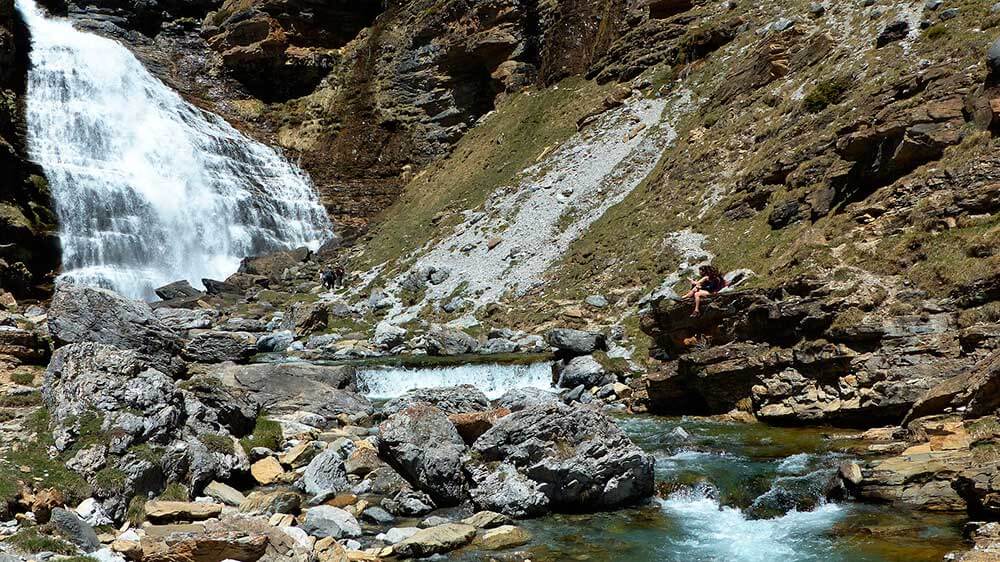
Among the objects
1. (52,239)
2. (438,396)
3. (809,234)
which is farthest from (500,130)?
(438,396)

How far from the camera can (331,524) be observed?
32.7ft

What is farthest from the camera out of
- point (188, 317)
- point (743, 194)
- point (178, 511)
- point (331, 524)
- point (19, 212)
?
point (19, 212)

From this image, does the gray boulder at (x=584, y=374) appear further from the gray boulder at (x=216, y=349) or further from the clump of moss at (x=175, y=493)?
the clump of moss at (x=175, y=493)

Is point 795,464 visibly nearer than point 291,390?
Yes

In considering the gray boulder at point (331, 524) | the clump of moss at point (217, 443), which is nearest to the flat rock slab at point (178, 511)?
the gray boulder at point (331, 524)

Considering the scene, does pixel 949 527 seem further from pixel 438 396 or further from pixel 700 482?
pixel 438 396

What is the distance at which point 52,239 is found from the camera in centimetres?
3934

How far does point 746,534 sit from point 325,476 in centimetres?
658

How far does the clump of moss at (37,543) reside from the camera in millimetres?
8203

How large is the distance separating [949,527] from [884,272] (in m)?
8.73

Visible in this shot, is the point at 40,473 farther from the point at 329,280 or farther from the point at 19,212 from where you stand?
the point at 19,212

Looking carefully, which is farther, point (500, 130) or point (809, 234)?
point (500, 130)

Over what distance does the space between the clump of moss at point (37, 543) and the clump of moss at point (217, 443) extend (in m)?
3.55

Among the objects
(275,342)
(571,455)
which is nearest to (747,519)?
(571,455)
